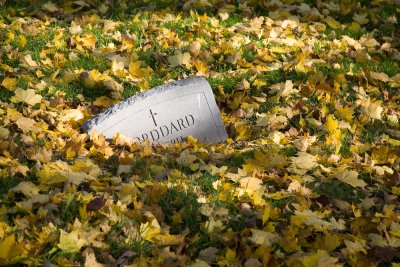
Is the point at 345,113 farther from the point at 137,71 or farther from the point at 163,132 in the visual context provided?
the point at 137,71

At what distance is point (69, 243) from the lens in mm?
2135

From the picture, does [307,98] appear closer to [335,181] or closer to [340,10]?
[335,181]

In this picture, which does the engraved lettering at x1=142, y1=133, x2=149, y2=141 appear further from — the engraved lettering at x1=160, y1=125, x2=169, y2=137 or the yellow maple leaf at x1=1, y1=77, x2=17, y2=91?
the yellow maple leaf at x1=1, y1=77, x2=17, y2=91

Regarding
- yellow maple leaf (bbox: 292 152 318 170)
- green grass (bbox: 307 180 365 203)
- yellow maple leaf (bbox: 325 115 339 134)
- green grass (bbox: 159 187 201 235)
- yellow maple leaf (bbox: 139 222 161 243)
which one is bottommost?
yellow maple leaf (bbox: 325 115 339 134)

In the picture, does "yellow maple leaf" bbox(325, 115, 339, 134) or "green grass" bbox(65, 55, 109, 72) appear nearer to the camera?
"yellow maple leaf" bbox(325, 115, 339, 134)

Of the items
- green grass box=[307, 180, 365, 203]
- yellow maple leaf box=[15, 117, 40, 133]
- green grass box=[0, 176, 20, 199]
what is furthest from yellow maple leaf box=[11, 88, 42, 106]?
green grass box=[307, 180, 365, 203]

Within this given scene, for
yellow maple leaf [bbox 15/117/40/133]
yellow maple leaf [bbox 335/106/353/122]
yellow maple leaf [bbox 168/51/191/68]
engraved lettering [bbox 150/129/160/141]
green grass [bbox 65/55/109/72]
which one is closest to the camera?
yellow maple leaf [bbox 15/117/40/133]

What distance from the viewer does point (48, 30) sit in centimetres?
450

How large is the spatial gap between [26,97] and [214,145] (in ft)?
3.92

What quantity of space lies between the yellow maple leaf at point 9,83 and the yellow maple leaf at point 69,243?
1.73 meters

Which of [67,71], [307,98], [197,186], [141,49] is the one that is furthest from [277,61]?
[197,186]

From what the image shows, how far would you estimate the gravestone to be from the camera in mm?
3355

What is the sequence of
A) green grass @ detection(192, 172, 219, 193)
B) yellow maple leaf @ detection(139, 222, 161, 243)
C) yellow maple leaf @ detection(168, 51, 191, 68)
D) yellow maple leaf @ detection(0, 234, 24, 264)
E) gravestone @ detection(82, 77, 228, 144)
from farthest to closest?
yellow maple leaf @ detection(168, 51, 191, 68) < gravestone @ detection(82, 77, 228, 144) < green grass @ detection(192, 172, 219, 193) < yellow maple leaf @ detection(139, 222, 161, 243) < yellow maple leaf @ detection(0, 234, 24, 264)

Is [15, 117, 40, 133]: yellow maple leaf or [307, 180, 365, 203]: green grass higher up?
[15, 117, 40, 133]: yellow maple leaf
